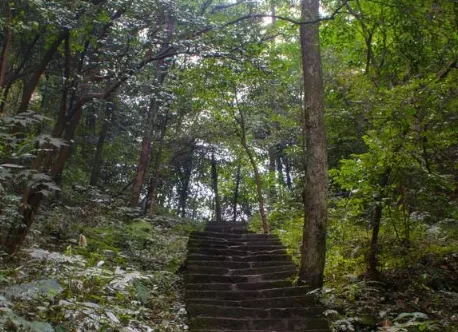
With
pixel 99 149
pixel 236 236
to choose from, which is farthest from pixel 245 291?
pixel 99 149

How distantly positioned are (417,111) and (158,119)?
1180cm

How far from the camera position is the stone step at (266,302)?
6645 mm

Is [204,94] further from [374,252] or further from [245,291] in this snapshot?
[374,252]

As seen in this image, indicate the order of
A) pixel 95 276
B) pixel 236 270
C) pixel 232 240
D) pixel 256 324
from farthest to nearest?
pixel 232 240 → pixel 236 270 → pixel 256 324 → pixel 95 276

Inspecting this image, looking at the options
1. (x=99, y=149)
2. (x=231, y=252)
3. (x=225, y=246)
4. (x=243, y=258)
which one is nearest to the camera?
(x=243, y=258)

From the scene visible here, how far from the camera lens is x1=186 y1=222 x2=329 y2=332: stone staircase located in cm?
608

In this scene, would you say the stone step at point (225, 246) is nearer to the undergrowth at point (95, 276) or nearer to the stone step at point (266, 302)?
the undergrowth at point (95, 276)

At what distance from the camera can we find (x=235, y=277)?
26.2 feet

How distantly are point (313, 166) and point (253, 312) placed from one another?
2.53m

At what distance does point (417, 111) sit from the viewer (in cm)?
589

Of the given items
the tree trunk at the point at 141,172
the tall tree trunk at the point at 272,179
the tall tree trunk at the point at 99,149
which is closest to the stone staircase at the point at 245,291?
the tree trunk at the point at 141,172

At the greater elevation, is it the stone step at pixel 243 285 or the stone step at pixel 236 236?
the stone step at pixel 236 236

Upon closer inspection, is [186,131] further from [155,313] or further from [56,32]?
[155,313]

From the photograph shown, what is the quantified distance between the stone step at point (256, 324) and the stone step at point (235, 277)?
1.70m
